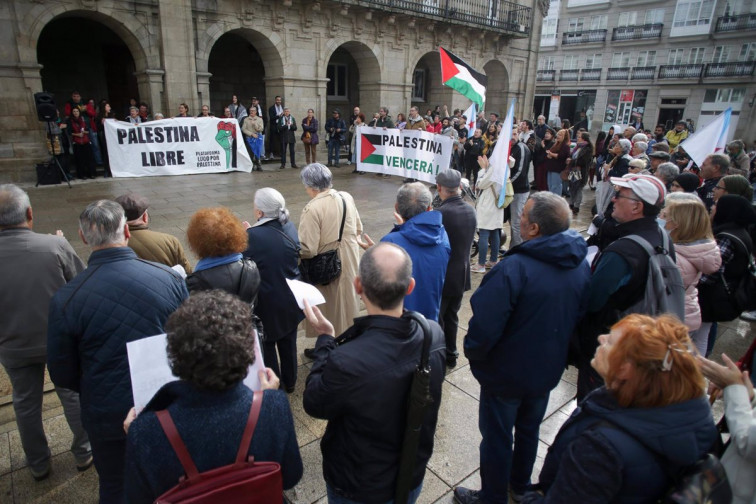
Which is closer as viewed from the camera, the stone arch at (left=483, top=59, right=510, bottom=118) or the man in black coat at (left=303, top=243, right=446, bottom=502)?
the man in black coat at (left=303, top=243, right=446, bottom=502)

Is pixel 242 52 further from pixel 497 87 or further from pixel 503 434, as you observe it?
pixel 503 434

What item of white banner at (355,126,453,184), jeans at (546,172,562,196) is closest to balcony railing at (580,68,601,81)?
white banner at (355,126,453,184)

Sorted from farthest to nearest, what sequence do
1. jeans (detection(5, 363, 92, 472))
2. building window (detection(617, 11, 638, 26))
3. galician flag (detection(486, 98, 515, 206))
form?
building window (detection(617, 11, 638, 26))
galician flag (detection(486, 98, 515, 206))
jeans (detection(5, 363, 92, 472))

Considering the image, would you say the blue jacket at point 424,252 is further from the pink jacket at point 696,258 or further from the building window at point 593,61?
the building window at point 593,61

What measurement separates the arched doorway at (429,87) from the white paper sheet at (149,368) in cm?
2165

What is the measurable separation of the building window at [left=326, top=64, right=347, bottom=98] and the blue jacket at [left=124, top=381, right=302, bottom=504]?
830 inches

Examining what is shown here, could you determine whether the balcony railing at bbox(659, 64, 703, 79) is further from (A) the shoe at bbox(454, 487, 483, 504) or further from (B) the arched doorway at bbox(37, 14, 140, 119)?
(A) the shoe at bbox(454, 487, 483, 504)

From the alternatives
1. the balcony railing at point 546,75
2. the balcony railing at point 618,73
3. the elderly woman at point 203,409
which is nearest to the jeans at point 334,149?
the elderly woman at point 203,409

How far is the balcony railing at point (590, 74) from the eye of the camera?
1561 inches

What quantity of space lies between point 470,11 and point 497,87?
4.59m

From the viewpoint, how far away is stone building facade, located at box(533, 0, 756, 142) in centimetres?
3250

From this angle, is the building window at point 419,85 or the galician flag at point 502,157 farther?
the building window at point 419,85

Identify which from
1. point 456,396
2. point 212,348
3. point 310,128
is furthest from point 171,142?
point 212,348

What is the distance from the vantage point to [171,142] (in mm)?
11453
